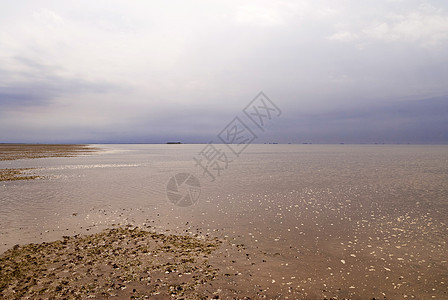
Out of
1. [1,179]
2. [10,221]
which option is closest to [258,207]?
[10,221]

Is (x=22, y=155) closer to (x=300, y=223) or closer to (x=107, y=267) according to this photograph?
(x=107, y=267)

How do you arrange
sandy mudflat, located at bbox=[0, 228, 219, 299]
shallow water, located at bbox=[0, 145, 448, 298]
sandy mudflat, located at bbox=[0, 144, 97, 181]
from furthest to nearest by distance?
sandy mudflat, located at bbox=[0, 144, 97, 181] < shallow water, located at bbox=[0, 145, 448, 298] < sandy mudflat, located at bbox=[0, 228, 219, 299]

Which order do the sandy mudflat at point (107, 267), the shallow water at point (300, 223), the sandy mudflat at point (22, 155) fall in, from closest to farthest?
the sandy mudflat at point (107, 267), the shallow water at point (300, 223), the sandy mudflat at point (22, 155)

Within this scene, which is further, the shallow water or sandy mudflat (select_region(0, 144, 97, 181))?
sandy mudflat (select_region(0, 144, 97, 181))

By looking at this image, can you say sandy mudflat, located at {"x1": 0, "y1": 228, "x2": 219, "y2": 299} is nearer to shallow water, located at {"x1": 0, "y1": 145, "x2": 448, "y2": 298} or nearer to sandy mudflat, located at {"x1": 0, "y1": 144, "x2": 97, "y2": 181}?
shallow water, located at {"x1": 0, "y1": 145, "x2": 448, "y2": 298}

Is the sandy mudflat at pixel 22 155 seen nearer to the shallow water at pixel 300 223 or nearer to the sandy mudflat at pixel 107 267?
the shallow water at pixel 300 223

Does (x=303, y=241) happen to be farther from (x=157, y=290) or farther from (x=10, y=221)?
(x=10, y=221)

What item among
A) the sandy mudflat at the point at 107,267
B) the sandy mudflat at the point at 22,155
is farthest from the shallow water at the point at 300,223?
the sandy mudflat at the point at 22,155

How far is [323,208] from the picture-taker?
21.3 m

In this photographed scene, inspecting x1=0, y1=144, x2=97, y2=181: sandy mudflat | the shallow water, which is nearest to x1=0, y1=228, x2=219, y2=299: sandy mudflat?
the shallow water

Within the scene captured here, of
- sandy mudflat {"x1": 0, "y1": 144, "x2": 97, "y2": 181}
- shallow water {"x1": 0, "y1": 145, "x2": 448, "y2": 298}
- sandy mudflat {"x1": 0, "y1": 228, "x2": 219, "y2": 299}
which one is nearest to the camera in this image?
sandy mudflat {"x1": 0, "y1": 228, "x2": 219, "y2": 299}


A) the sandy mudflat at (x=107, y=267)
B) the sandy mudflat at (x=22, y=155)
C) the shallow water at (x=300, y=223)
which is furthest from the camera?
the sandy mudflat at (x=22, y=155)

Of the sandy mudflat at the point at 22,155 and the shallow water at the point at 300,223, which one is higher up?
the sandy mudflat at the point at 22,155

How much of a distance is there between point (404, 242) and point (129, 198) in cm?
2251
